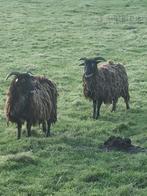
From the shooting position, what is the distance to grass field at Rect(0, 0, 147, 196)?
40.3 feet

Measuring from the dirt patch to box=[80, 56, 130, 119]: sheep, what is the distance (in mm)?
4026

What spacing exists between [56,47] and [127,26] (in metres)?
7.87

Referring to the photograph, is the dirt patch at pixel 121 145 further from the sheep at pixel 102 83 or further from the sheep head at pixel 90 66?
the sheep head at pixel 90 66

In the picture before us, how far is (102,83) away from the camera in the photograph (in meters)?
19.8

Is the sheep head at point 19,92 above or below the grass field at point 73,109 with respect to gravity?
above

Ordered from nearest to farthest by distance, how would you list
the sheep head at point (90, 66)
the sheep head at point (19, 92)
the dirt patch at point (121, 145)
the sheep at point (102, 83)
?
the dirt patch at point (121, 145) → the sheep head at point (19, 92) → the sheep head at point (90, 66) → the sheep at point (102, 83)

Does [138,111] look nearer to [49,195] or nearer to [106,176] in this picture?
[106,176]

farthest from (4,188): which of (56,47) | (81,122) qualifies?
(56,47)

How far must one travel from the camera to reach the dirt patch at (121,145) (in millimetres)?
14477

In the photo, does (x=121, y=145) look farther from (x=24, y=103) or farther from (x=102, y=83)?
(x=102, y=83)

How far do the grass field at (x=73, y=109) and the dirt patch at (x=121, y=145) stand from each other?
38cm

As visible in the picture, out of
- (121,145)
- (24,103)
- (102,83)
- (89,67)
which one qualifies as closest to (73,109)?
(102,83)

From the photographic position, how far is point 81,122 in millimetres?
17922

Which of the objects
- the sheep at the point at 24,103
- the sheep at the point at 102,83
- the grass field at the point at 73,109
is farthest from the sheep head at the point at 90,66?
the sheep at the point at 24,103
